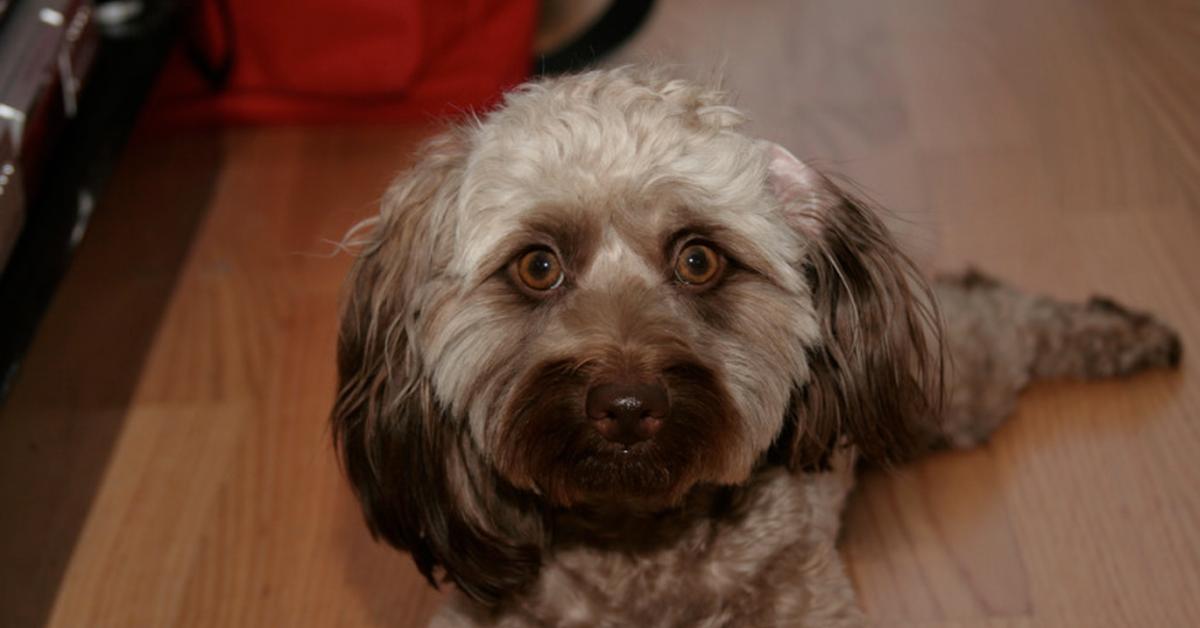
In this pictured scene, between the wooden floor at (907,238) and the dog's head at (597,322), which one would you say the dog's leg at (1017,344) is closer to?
the wooden floor at (907,238)

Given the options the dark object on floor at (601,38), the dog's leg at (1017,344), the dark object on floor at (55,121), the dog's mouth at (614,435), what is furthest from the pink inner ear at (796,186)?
the dark object on floor at (601,38)

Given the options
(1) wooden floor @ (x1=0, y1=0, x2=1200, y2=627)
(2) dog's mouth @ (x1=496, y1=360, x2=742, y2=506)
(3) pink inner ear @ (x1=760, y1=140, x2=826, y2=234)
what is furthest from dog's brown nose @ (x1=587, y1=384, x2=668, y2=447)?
(1) wooden floor @ (x1=0, y1=0, x2=1200, y2=627)

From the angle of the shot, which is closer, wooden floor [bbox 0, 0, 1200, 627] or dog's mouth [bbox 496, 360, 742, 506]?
dog's mouth [bbox 496, 360, 742, 506]

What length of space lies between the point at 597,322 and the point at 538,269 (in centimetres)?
10

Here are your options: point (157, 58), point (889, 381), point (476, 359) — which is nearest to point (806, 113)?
point (157, 58)

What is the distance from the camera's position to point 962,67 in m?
3.13

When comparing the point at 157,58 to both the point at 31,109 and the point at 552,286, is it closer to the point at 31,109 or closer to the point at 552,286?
the point at 31,109

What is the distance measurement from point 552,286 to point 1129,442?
1.06 meters

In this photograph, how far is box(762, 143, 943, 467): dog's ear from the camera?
1.65 metres

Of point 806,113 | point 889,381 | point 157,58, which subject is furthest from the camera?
point 806,113

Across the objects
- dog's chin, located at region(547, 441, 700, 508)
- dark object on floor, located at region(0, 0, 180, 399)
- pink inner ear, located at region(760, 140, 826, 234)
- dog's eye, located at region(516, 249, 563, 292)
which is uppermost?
pink inner ear, located at region(760, 140, 826, 234)

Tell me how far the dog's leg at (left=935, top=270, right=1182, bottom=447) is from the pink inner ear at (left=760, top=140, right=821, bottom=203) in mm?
599

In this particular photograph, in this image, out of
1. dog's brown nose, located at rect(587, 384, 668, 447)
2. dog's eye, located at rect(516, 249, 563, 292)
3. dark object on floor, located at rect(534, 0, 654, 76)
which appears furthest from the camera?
dark object on floor, located at rect(534, 0, 654, 76)

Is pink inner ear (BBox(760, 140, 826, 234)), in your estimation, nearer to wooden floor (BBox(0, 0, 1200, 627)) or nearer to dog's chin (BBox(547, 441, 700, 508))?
dog's chin (BBox(547, 441, 700, 508))
